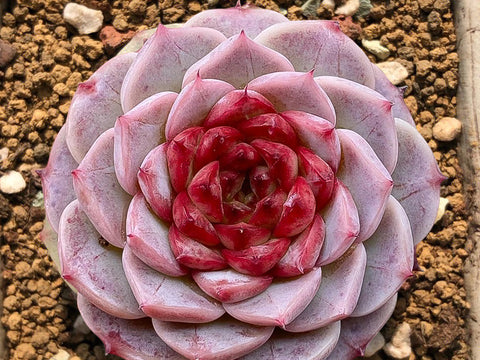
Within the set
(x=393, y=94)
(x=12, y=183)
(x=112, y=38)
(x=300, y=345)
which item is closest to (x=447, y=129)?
(x=393, y=94)

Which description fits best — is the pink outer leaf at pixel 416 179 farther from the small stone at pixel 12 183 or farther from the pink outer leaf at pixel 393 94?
the small stone at pixel 12 183

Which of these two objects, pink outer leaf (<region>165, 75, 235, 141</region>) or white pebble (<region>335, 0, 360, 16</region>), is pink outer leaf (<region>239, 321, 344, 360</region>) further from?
white pebble (<region>335, 0, 360, 16</region>)

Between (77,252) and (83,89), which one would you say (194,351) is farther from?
(83,89)

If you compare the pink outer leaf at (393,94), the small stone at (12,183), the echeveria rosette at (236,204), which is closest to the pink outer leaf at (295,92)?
the echeveria rosette at (236,204)

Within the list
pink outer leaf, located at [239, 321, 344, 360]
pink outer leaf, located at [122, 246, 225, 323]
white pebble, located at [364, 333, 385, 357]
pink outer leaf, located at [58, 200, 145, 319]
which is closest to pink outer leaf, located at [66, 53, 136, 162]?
pink outer leaf, located at [58, 200, 145, 319]

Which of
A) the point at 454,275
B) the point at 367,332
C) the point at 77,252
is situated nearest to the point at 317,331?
the point at 367,332
